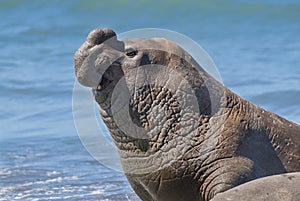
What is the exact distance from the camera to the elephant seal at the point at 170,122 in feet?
17.4

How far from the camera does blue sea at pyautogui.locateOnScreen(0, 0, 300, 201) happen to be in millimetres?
9398

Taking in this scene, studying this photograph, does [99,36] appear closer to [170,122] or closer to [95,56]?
[95,56]

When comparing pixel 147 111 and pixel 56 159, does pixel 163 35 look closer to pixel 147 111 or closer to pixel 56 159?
pixel 147 111

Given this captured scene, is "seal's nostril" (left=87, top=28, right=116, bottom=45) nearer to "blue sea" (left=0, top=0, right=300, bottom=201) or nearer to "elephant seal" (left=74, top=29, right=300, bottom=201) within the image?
"elephant seal" (left=74, top=29, right=300, bottom=201)

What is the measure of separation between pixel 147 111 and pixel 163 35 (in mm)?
929

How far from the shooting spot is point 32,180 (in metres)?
9.30

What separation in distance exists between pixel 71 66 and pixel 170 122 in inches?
485

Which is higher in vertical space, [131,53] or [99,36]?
[99,36]

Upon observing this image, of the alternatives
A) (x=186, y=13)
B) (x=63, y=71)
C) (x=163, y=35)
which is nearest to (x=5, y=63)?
(x=63, y=71)

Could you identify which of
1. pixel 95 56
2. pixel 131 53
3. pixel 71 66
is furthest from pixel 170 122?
pixel 71 66

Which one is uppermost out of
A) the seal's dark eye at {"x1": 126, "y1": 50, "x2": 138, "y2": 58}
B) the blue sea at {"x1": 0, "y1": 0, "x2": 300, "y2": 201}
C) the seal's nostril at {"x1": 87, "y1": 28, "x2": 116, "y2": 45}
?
the seal's nostril at {"x1": 87, "y1": 28, "x2": 116, "y2": 45}

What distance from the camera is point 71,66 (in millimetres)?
17594

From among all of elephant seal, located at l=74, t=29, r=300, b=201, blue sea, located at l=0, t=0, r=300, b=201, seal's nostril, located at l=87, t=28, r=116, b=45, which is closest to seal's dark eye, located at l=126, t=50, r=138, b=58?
elephant seal, located at l=74, t=29, r=300, b=201

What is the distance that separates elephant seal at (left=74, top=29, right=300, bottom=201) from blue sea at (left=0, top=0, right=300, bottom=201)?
8.51 ft
